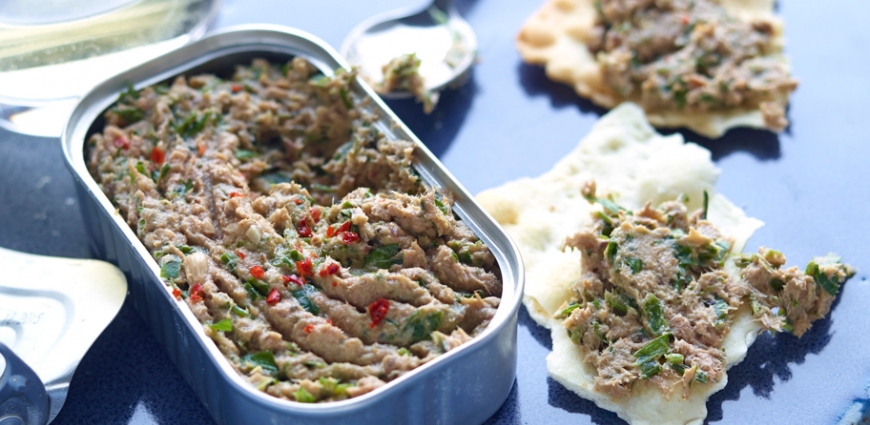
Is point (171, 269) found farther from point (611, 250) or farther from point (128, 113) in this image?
point (611, 250)

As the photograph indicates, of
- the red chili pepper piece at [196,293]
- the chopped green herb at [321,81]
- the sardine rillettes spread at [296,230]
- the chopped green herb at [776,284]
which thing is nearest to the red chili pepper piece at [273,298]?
the sardine rillettes spread at [296,230]

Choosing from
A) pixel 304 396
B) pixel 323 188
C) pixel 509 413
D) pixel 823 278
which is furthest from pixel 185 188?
pixel 823 278

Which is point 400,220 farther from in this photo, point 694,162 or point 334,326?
point 694,162

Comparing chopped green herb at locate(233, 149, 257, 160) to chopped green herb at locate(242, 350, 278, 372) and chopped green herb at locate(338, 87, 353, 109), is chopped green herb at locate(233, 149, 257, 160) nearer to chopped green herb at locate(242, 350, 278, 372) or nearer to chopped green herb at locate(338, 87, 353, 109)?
chopped green herb at locate(338, 87, 353, 109)

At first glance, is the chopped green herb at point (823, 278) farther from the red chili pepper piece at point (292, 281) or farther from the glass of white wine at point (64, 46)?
the glass of white wine at point (64, 46)

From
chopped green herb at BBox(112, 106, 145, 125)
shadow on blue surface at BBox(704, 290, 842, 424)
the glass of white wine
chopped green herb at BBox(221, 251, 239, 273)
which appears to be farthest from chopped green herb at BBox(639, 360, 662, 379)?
the glass of white wine
